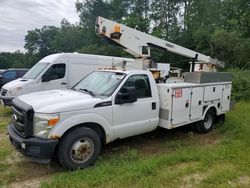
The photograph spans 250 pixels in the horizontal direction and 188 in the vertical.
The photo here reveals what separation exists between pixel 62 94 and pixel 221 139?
4238 millimetres

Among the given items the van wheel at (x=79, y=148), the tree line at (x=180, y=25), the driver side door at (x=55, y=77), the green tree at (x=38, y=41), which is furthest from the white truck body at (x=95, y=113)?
the green tree at (x=38, y=41)

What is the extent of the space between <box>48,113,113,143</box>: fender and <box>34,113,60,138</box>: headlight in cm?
8

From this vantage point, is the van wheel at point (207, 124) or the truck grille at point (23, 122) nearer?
the truck grille at point (23, 122)

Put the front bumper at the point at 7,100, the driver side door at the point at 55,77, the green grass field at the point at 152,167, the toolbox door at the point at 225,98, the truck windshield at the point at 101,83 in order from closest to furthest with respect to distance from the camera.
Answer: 1. the green grass field at the point at 152,167
2. the truck windshield at the point at 101,83
3. the toolbox door at the point at 225,98
4. the front bumper at the point at 7,100
5. the driver side door at the point at 55,77

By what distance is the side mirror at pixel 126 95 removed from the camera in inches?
196

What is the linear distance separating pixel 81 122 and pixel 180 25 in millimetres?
32366

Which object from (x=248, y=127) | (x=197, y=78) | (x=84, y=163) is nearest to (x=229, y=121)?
(x=248, y=127)

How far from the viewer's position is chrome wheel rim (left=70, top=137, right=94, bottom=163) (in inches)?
174

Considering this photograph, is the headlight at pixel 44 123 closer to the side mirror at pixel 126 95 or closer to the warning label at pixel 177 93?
the side mirror at pixel 126 95

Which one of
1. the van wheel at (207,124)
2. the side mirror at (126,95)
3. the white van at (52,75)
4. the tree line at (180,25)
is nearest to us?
the side mirror at (126,95)

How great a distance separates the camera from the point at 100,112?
4711 mm

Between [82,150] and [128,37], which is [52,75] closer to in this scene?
[128,37]

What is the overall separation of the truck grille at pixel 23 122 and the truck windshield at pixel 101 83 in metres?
1.34

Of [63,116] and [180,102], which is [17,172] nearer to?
[63,116]
